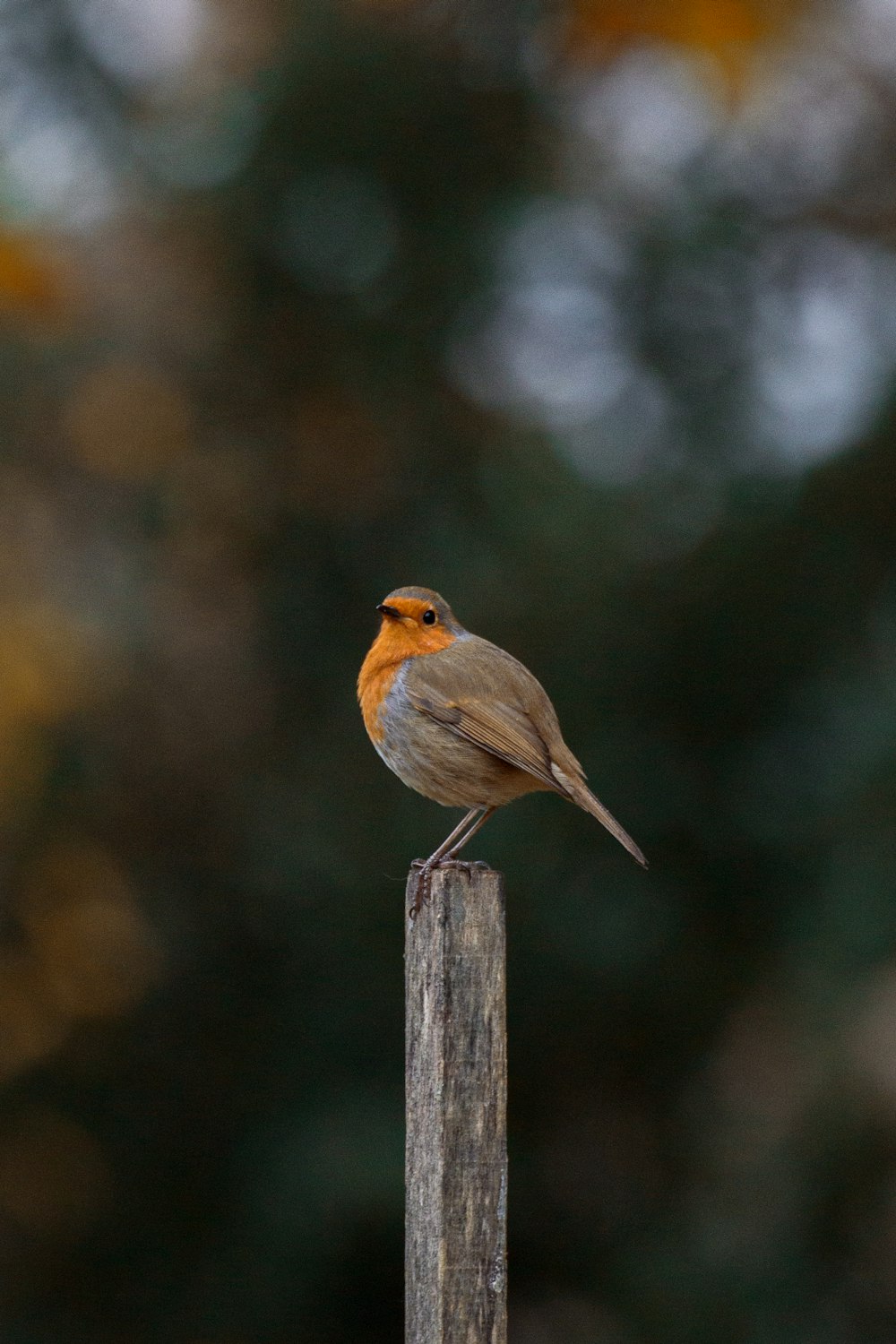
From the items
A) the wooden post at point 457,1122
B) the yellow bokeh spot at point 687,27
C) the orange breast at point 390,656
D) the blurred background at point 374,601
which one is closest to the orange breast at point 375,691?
the orange breast at point 390,656

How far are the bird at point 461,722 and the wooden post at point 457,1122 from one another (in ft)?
3.03

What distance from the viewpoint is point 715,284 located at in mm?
6793

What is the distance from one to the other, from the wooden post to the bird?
0.92m

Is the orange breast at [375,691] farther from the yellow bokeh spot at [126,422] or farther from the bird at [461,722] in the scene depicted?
the yellow bokeh spot at [126,422]

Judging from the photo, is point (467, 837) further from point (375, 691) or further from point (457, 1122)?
point (457, 1122)

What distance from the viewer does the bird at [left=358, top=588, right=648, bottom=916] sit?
3.69m

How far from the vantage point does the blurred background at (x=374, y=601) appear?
6445 millimetres

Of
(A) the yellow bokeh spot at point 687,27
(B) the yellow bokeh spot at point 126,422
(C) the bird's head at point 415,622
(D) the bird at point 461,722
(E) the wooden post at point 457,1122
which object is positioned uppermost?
(A) the yellow bokeh spot at point 687,27

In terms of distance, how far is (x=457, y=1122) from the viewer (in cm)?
258

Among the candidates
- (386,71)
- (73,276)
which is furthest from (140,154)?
(386,71)

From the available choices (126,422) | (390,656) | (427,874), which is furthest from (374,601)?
(427,874)

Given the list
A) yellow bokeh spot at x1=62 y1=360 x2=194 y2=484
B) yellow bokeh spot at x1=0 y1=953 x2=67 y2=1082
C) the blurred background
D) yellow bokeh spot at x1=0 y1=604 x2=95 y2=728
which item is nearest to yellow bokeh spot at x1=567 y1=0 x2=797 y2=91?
the blurred background

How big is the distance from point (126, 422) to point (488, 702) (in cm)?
365

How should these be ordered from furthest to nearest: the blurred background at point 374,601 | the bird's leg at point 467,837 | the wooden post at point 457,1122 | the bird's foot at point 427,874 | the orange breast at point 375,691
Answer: the blurred background at point 374,601, the orange breast at point 375,691, the bird's leg at point 467,837, the bird's foot at point 427,874, the wooden post at point 457,1122
